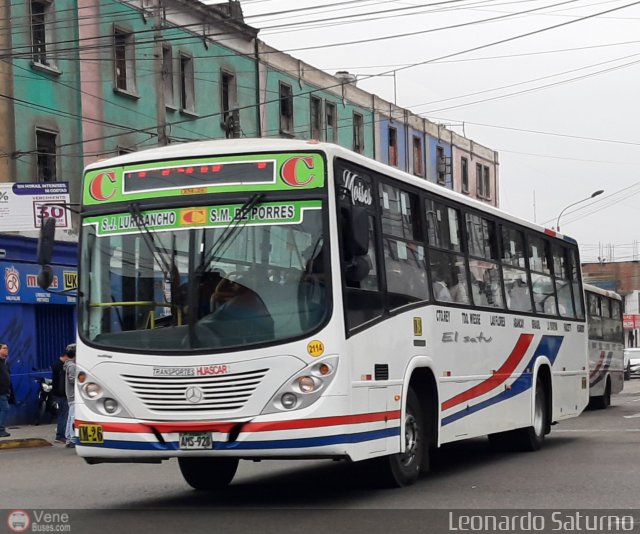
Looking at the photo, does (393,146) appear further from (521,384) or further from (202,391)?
(202,391)

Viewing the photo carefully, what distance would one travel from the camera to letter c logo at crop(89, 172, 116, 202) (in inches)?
449

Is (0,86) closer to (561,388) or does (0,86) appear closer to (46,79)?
(46,79)

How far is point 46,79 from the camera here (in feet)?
95.2

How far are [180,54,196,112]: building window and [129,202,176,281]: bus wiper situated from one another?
23762mm

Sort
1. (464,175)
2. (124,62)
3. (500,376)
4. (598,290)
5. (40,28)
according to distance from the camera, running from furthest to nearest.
Result: (464,175) < (598,290) < (124,62) < (40,28) < (500,376)

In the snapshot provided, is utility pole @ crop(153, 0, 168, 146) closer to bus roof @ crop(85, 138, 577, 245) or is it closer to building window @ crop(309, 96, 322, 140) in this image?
building window @ crop(309, 96, 322, 140)

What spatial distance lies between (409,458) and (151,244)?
3.32 metres

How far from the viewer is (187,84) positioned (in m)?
34.9

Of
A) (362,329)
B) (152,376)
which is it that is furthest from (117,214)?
(362,329)

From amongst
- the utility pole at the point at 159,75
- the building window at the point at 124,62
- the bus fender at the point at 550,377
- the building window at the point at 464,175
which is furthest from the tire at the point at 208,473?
the building window at the point at 464,175

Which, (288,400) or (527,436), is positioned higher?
(288,400)

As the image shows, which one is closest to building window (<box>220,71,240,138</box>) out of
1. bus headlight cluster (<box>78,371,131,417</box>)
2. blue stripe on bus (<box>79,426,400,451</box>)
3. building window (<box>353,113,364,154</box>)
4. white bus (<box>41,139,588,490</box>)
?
building window (<box>353,113,364,154</box>)
